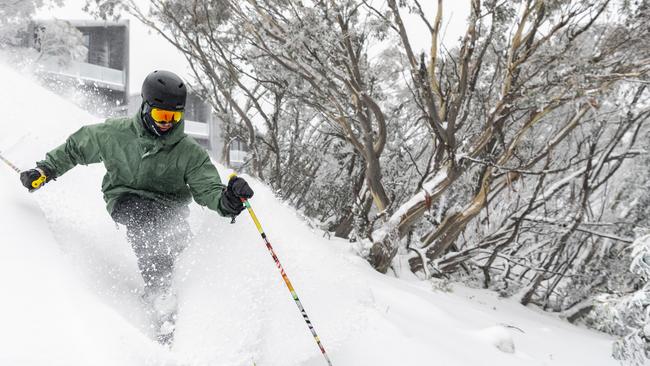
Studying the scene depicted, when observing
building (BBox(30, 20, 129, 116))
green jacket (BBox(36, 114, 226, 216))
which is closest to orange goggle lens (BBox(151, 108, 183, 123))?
green jacket (BBox(36, 114, 226, 216))

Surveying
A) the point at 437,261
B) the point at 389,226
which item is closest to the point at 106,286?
the point at 389,226

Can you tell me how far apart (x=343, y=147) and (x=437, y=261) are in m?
3.80

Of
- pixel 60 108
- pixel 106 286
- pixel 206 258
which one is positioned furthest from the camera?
pixel 60 108

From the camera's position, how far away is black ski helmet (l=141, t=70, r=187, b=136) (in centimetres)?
299

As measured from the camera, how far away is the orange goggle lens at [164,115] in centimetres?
304

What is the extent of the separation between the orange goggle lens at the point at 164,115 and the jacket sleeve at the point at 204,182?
35 centimetres

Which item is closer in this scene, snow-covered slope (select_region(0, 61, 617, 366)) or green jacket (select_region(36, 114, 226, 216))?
snow-covered slope (select_region(0, 61, 617, 366))

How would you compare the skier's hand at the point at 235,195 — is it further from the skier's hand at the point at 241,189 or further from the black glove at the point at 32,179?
the black glove at the point at 32,179

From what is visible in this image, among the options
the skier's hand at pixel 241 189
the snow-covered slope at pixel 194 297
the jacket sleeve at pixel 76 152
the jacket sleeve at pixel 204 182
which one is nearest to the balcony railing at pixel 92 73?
the snow-covered slope at pixel 194 297

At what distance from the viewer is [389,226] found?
7.24 metres

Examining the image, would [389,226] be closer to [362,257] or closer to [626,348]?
[362,257]

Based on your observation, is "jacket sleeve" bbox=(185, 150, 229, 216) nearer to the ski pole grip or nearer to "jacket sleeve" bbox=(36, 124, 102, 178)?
"jacket sleeve" bbox=(36, 124, 102, 178)

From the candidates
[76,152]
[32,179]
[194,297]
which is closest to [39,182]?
[32,179]

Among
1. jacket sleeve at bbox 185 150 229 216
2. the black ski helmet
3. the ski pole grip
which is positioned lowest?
the ski pole grip
